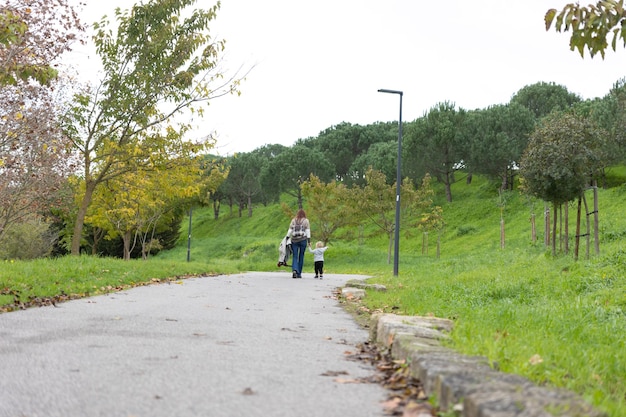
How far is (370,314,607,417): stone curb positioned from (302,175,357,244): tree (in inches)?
1304

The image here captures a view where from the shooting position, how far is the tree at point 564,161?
17.0 metres

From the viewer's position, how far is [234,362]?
5074mm

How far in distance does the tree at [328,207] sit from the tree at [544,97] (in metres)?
28.4

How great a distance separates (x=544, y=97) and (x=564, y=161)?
47.0m

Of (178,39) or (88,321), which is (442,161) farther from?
(88,321)

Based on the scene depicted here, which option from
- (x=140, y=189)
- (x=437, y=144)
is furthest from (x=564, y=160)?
(x=437, y=144)

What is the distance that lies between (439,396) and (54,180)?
→ 2139 centimetres

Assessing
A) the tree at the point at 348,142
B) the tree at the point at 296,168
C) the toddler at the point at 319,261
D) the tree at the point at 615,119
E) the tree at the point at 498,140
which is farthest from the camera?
the tree at the point at 348,142

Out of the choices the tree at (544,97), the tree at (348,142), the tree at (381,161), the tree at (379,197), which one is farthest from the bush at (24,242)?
the tree at (544,97)

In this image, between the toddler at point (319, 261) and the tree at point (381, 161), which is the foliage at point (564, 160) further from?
the tree at point (381, 161)

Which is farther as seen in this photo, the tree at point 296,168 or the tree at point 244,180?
the tree at point 244,180

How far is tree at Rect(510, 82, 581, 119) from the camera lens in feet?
195

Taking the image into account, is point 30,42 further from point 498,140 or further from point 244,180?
point 244,180

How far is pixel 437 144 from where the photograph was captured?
5338 centimetres
